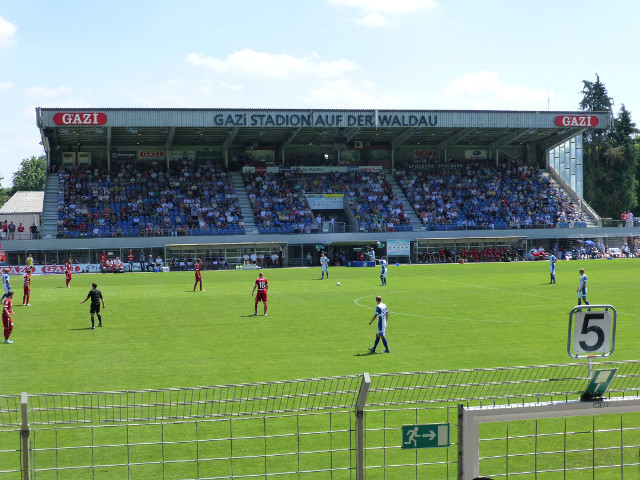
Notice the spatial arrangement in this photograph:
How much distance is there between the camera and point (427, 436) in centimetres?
739

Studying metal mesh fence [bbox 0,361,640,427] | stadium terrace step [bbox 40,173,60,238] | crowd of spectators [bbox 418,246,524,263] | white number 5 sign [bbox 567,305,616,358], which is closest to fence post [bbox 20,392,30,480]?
metal mesh fence [bbox 0,361,640,427]

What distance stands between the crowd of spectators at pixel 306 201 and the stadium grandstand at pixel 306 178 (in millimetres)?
160

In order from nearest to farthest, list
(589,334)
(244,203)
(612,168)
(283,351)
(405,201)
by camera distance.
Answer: (589,334) < (283,351) < (244,203) < (405,201) < (612,168)

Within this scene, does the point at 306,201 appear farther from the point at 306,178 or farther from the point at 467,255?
the point at 467,255

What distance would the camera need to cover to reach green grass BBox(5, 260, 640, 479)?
1115 cm

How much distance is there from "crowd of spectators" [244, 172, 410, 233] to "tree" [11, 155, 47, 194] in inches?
3694

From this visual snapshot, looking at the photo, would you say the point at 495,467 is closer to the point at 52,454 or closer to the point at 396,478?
the point at 396,478

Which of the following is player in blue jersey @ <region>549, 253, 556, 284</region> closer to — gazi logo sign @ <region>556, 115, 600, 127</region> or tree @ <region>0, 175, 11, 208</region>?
gazi logo sign @ <region>556, 115, 600, 127</region>

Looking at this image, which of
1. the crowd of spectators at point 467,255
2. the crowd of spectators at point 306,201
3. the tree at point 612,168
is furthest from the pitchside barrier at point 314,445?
the tree at point 612,168

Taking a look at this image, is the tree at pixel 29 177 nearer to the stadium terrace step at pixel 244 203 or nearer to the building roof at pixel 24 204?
the building roof at pixel 24 204

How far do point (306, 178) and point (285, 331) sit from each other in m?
50.3

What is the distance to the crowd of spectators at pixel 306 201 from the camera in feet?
221

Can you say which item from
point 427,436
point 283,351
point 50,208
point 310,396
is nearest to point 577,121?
point 50,208

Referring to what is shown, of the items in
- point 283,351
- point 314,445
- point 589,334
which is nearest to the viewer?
point 589,334
